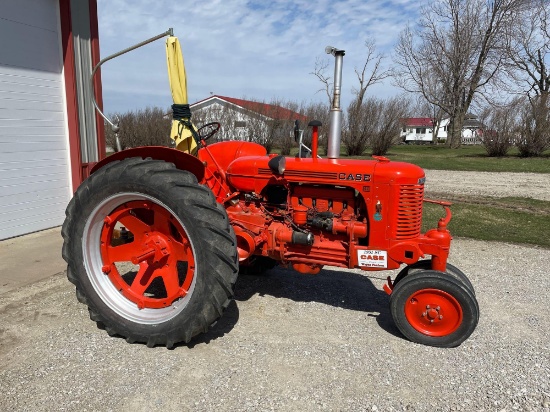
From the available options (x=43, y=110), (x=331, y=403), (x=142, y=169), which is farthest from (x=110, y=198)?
(x=43, y=110)

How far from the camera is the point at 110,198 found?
9.64 feet

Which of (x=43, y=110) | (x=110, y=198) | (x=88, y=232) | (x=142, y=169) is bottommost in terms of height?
(x=88, y=232)

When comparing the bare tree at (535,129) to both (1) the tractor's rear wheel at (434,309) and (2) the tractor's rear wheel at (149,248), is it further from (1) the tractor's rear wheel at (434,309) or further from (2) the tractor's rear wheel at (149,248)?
(2) the tractor's rear wheel at (149,248)

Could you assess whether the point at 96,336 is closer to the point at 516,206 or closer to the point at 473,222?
the point at 473,222

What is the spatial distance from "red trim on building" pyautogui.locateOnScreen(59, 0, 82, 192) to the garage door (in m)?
0.09

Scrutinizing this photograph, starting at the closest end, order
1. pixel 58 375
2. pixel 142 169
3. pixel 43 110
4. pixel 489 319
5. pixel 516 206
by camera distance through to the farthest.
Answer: pixel 58 375
pixel 142 169
pixel 489 319
pixel 43 110
pixel 516 206

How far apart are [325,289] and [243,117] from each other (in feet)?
53.6

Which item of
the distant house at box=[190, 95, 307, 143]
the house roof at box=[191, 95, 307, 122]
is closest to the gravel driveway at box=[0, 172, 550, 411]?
the distant house at box=[190, 95, 307, 143]

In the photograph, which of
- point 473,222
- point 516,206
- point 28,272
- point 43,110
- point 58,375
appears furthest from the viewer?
point 516,206

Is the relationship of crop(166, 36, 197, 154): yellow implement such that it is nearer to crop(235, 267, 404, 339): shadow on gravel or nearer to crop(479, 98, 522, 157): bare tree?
crop(235, 267, 404, 339): shadow on gravel

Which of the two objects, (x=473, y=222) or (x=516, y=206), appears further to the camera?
(x=516, y=206)

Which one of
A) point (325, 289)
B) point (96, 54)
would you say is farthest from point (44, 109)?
point (325, 289)

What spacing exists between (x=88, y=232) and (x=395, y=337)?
242 centimetres

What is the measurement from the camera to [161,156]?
321 centimetres
